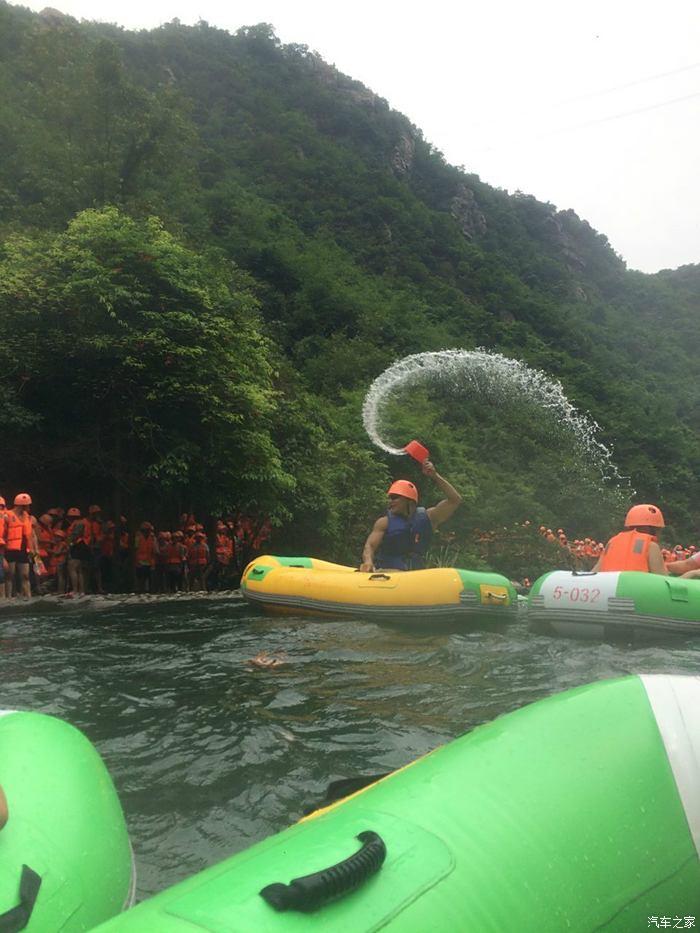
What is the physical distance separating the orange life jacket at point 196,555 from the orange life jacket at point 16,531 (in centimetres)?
347

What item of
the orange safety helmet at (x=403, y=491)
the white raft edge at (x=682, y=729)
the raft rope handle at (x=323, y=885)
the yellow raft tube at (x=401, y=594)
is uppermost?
the orange safety helmet at (x=403, y=491)

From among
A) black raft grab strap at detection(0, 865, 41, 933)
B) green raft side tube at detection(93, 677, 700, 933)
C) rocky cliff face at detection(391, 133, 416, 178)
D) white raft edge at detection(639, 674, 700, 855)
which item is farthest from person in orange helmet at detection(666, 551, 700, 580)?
rocky cliff face at detection(391, 133, 416, 178)

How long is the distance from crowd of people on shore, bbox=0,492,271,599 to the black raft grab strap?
887 centimetres

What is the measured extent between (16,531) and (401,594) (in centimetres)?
527

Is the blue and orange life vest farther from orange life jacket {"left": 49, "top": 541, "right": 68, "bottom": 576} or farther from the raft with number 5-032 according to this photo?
orange life jacket {"left": 49, "top": 541, "right": 68, "bottom": 576}

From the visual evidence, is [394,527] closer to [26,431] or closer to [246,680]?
Result: [246,680]

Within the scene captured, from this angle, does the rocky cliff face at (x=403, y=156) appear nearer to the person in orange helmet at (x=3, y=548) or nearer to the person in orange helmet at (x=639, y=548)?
the person in orange helmet at (x=3, y=548)

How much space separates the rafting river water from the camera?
130 inches

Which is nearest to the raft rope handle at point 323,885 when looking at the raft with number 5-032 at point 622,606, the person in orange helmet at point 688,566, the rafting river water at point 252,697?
the rafting river water at point 252,697

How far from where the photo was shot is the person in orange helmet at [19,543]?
980cm

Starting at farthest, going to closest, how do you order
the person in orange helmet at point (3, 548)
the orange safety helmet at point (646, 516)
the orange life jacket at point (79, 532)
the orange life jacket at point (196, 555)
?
the orange life jacket at point (196, 555) → the orange life jacket at point (79, 532) → the person in orange helmet at point (3, 548) → the orange safety helmet at point (646, 516)

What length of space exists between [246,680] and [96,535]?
7.29 m

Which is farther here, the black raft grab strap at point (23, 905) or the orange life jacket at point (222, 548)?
the orange life jacket at point (222, 548)

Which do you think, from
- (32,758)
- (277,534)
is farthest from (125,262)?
(32,758)
